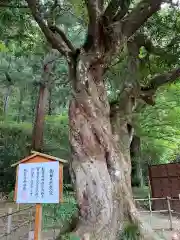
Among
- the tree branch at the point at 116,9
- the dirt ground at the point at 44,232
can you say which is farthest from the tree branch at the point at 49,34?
the dirt ground at the point at 44,232

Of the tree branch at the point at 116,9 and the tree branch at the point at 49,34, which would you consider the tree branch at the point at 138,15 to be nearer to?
the tree branch at the point at 116,9

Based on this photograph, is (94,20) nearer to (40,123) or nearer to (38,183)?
(38,183)

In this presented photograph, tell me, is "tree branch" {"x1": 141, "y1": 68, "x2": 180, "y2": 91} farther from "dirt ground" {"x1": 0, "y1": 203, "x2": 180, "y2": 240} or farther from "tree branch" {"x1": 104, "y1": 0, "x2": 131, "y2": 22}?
"dirt ground" {"x1": 0, "y1": 203, "x2": 180, "y2": 240}

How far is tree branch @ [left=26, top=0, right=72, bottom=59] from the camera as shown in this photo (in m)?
5.55

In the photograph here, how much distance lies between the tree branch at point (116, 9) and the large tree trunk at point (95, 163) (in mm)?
1147

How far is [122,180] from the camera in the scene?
526 centimetres

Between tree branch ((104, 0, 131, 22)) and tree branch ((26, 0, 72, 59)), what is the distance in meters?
1.09

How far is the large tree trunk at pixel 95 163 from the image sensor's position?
15.9 feet

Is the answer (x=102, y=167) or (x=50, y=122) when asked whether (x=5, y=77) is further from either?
(x=102, y=167)

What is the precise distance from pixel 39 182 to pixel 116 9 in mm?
4182

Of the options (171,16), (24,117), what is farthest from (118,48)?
(24,117)

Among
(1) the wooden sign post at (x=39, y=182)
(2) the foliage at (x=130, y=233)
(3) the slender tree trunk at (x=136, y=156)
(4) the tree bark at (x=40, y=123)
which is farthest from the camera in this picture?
(3) the slender tree trunk at (x=136, y=156)

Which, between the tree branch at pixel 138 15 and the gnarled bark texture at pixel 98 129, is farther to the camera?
the tree branch at pixel 138 15

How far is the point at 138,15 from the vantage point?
568 cm
